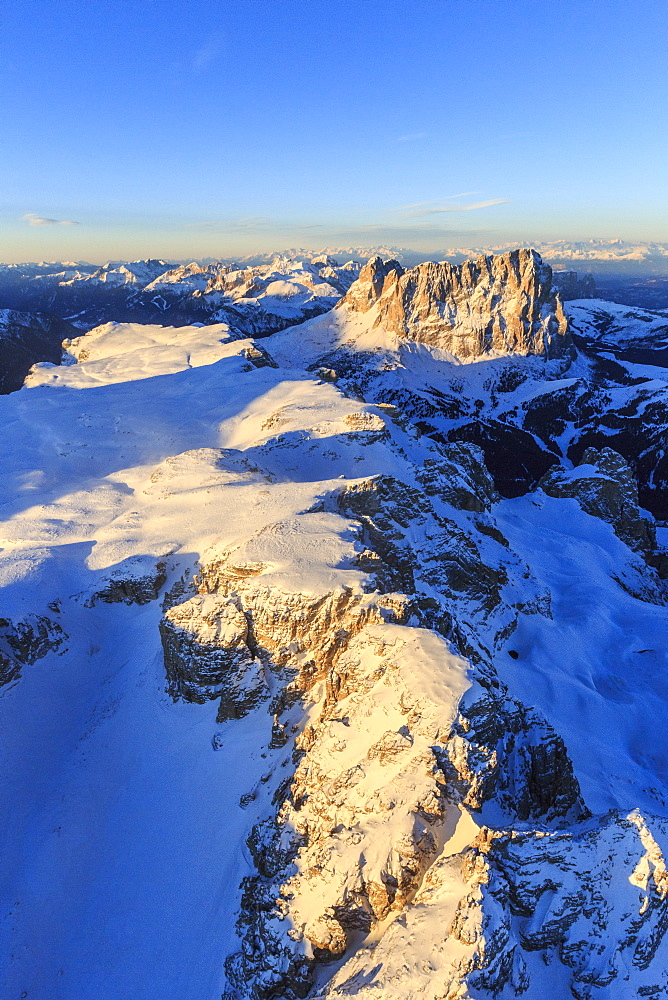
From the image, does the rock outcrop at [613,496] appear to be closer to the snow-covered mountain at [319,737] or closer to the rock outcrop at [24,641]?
the snow-covered mountain at [319,737]

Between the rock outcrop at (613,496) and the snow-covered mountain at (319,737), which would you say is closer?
the snow-covered mountain at (319,737)

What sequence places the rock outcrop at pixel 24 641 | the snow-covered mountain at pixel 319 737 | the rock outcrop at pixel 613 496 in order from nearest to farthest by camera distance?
the snow-covered mountain at pixel 319 737
the rock outcrop at pixel 24 641
the rock outcrop at pixel 613 496

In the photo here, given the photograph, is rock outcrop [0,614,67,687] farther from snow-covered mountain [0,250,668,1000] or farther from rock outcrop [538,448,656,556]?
rock outcrop [538,448,656,556]

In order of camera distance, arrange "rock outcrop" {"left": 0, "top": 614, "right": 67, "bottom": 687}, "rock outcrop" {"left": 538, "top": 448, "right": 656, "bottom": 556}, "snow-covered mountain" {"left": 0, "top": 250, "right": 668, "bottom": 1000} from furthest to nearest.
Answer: "rock outcrop" {"left": 538, "top": 448, "right": 656, "bottom": 556} < "rock outcrop" {"left": 0, "top": 614, "right": 67, "bottom": 687} < "snow-covered mountain" {"left": 0, "top": 250, "right": 668, "bottom": 1000}

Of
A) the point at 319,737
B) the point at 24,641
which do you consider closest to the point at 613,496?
the point at 319,737

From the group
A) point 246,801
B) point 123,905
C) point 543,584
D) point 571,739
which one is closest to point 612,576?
point 543,584

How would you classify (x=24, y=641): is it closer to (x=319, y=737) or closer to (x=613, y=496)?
(x=319, y=737)

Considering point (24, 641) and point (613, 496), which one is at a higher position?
point (24, 641)

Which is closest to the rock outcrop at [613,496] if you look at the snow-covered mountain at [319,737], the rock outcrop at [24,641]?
the snow-covered mountain at [319,737]

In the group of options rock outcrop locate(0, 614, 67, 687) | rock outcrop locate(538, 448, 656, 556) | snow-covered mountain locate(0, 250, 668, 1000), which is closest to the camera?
snow-covered mountain locate(0, 250, 668, 1000)

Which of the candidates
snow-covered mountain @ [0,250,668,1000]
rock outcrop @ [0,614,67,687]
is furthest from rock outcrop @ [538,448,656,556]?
rock outcrop @ [0,614,67,687]
